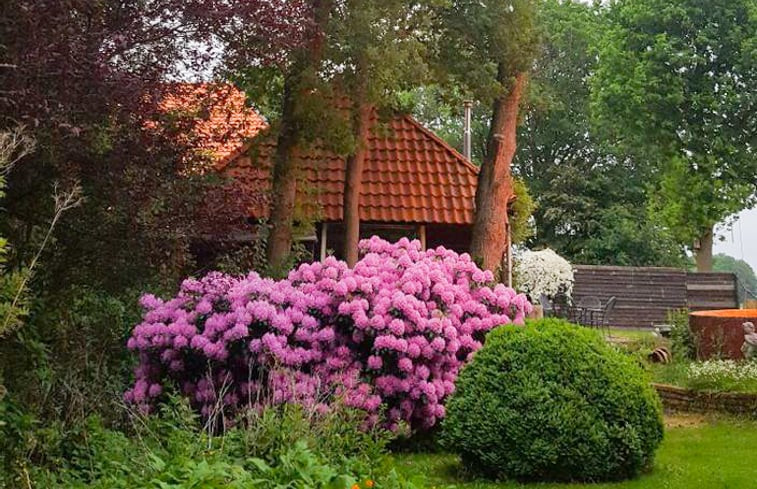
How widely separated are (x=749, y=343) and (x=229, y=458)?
9.54 m

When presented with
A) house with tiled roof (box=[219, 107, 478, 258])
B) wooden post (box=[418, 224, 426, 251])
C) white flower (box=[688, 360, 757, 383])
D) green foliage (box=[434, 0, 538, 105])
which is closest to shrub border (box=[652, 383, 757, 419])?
white flower (box=[688, 360, 757, 383])

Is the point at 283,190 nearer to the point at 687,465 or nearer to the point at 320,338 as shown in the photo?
the point at 320,338

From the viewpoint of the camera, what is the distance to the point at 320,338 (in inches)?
353

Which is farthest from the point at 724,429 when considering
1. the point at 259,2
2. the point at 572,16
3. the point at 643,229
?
the point at 572,16

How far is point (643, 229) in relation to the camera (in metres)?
36.1

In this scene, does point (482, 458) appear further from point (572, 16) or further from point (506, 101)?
point (572, 16)

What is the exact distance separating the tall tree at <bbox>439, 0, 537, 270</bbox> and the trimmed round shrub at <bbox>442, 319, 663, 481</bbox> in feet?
21.9

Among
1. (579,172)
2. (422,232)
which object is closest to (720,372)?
(422,232)

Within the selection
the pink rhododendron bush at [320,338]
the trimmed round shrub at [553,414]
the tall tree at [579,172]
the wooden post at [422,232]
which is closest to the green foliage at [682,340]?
the wooden post at [422,232]

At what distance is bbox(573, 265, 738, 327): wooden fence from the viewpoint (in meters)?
26.2

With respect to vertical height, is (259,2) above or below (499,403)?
above

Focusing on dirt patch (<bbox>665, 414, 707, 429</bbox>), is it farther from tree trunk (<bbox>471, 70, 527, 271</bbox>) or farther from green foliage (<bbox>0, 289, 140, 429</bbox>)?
green foliage (<bbox>0, 289, 140, 429</bbox>)

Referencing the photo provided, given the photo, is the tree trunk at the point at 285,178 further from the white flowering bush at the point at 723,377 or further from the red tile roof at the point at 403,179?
the white flowering bush at the point at 723,377

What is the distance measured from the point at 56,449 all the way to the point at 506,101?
418 inches
